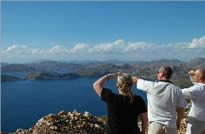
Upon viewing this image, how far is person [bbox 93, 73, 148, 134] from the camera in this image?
391 centimetres

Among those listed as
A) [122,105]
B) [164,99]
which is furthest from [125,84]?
[164,99]

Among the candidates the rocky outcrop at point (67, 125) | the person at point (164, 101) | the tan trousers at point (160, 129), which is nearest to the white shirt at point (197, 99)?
the person at point (164, 101)

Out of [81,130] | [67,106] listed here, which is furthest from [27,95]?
[81,130]

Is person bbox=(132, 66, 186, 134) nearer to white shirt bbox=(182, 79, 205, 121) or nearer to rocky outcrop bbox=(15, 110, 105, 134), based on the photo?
white shirt bbox=(182, 79, 205, 121)

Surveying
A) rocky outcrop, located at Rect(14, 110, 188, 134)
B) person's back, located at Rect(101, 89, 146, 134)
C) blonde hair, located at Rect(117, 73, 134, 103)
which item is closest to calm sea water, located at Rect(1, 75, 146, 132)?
rocky outcrop, located at Rect(14, 110, 188, 134)

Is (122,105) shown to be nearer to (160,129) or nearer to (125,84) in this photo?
(125,84)

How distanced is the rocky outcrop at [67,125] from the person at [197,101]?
5.16m

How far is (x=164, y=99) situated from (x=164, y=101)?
30 mm

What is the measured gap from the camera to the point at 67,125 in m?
9.47

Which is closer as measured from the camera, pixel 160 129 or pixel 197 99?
pixel 160 129

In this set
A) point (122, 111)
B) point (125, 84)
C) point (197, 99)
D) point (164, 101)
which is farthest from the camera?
point (197, 99)

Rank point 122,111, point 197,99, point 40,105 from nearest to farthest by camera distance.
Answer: point 122,111
point 197,99
point 40,105

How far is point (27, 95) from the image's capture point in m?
109

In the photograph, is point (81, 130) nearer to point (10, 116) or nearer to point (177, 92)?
point (177, 92)
